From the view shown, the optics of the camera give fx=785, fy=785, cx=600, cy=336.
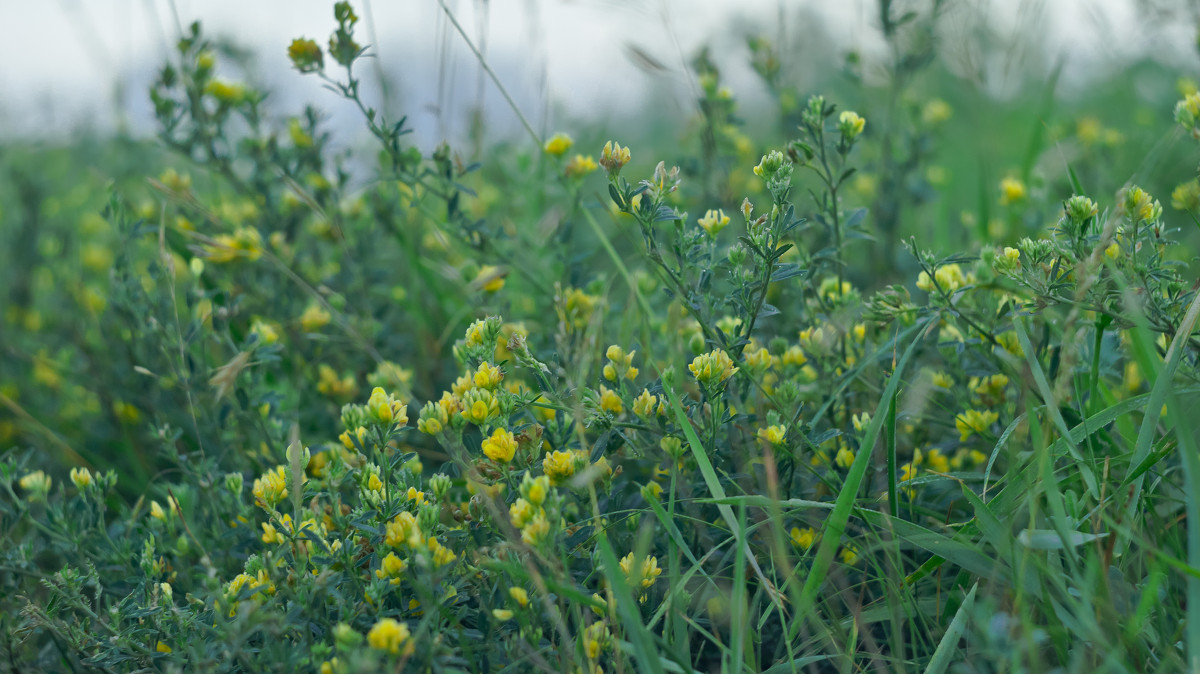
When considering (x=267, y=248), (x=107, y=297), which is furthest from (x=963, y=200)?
(x=107, y=297)

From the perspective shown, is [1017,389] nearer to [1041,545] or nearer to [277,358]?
[1041,545]

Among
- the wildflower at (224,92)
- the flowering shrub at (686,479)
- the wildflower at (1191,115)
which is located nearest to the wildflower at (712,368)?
the flowering shrub at (686,479)

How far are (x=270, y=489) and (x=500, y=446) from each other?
39 cm

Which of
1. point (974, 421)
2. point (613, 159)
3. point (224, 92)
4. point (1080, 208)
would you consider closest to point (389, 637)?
point (613, 159)

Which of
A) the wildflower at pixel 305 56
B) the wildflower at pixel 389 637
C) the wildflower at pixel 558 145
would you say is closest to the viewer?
the wildflower at pixel 389 637

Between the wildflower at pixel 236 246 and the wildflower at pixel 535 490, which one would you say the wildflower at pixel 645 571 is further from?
the wildflower at pixel 236 246

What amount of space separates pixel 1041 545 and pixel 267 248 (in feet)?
6.51

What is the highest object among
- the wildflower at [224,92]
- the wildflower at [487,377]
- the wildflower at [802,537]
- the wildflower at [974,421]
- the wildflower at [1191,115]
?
the wildflower at [224,92]

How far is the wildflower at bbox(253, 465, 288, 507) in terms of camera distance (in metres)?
1.29

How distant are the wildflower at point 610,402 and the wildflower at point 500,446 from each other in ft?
0.60

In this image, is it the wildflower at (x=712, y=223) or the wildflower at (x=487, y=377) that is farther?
the wildflower at (x=712, y=223)

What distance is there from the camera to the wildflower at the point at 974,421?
59.1 inches

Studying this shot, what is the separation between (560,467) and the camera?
1257 millimetres

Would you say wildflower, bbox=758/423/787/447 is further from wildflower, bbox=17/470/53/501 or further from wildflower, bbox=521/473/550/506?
wildflower, bbox=17/470/53/501
